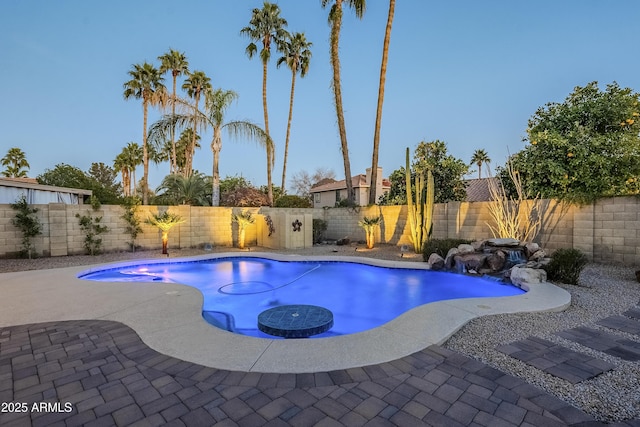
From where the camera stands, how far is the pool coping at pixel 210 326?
8.79 ft

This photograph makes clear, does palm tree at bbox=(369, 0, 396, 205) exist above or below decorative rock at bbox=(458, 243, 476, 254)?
above

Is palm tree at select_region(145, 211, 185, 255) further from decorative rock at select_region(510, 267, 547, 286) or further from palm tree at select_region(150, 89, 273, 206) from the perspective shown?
decorative rock at select_region(510, 267, 547, 286)

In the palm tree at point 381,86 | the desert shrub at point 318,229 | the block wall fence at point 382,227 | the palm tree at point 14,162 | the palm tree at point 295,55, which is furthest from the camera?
the palm tree at point 14,162

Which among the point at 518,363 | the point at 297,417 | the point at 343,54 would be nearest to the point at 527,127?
the point at 343,54

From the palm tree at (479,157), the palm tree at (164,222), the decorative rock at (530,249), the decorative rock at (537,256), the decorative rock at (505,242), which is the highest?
the palm tree at (479,157)

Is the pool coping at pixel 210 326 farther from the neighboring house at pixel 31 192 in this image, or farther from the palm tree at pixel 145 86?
the palm tree at pixel 145 86

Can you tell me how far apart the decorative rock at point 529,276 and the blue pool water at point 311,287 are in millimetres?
200

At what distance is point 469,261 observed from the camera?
23.5 ft

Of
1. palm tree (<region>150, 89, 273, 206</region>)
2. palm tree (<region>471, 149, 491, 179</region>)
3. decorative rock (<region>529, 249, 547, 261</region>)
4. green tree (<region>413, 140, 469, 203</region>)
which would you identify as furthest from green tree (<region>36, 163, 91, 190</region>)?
palm tree (<region>471, 149, 491, 179</region>)

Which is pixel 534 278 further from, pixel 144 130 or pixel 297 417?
pixel 144 130

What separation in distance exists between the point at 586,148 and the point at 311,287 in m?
8.74

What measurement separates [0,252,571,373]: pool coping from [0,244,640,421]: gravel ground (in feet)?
0.66

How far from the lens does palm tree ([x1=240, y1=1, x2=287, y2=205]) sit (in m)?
16.9

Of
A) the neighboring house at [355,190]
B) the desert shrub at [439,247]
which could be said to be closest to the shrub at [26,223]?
the desert shrub at [439,247]
